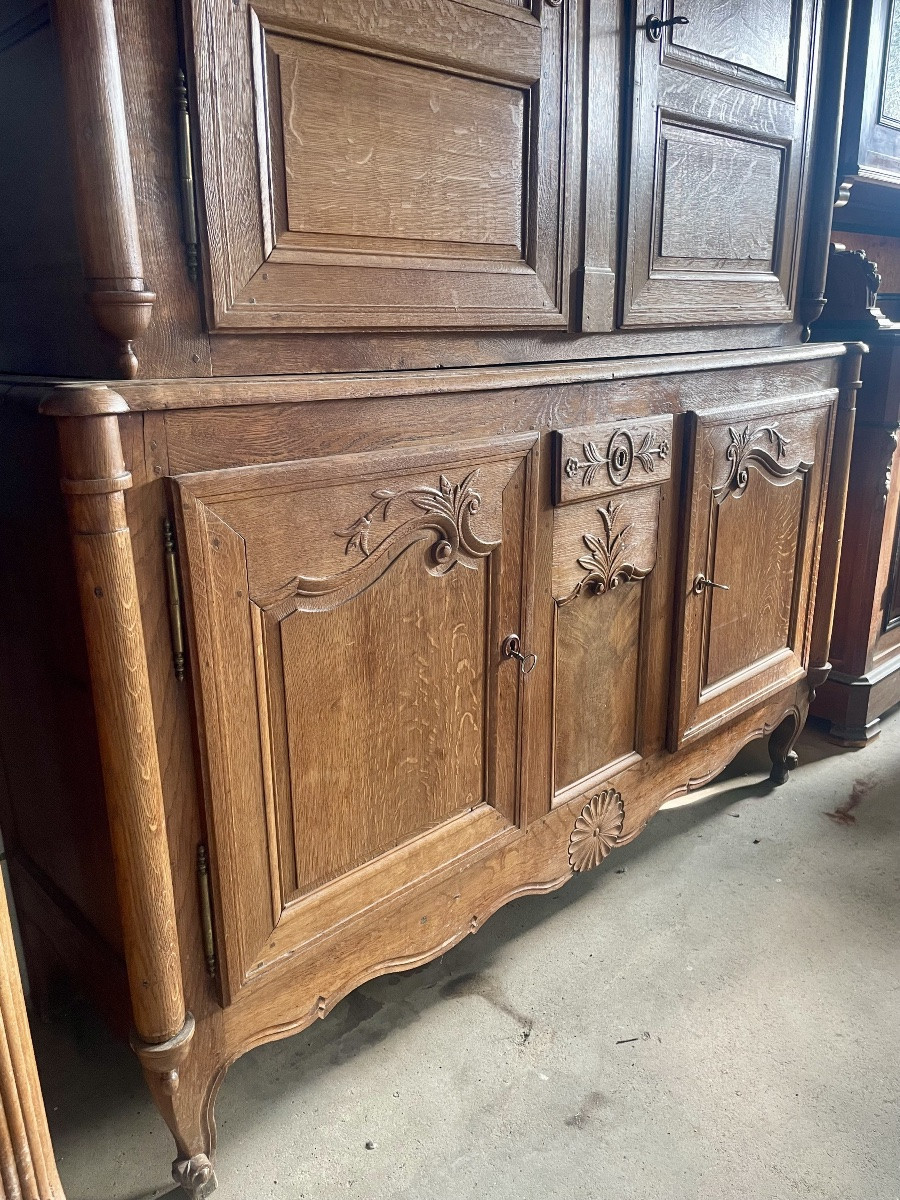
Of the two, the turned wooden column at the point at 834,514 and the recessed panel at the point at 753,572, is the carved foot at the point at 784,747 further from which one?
the recessed panel at the point at 753,572

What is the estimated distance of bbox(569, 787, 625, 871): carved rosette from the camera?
1.38m

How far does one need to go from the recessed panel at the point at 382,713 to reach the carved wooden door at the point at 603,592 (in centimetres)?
17

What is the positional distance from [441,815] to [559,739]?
0.78ft

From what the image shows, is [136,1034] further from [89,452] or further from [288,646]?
[89,452]

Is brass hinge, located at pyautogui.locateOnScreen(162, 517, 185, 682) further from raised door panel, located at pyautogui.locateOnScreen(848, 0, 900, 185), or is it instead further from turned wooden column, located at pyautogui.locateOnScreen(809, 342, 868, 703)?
raised door panel, located at pyautogui.locateOnScreen(848, 0, 900, 185)

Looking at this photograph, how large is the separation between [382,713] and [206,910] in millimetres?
277

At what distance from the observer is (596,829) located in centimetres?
140

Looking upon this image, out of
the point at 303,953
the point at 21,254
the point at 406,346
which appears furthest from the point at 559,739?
the point at 21,254

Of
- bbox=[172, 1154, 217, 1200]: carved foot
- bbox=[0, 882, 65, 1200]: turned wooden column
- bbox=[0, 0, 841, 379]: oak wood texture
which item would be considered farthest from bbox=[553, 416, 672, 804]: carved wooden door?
bbox=[0, 882, 65, 1200]: turned wooden column

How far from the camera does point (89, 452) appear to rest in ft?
2.43

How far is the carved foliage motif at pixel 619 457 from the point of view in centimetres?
118

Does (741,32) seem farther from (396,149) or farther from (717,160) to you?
(396,149)

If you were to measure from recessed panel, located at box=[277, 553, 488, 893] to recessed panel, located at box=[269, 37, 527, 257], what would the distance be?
369 mm

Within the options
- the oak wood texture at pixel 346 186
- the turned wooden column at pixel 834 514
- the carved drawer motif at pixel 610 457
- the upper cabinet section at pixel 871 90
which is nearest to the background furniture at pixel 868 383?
the upper cabinet section at pixel 871 90
